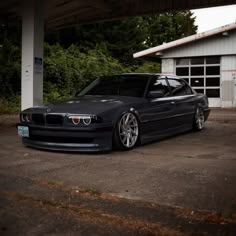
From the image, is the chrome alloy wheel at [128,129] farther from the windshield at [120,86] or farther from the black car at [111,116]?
the windshield at [120,86]

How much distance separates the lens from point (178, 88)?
8789 millimetres

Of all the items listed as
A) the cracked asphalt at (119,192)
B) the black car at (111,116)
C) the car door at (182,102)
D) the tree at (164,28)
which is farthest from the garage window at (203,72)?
the tree at (164,28)

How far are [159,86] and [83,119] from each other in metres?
2.36

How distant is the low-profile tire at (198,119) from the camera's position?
30.8ft

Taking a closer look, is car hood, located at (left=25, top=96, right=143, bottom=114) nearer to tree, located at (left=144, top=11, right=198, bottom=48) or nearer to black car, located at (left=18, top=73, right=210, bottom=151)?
black car, located at (left=18, top=73, right=210, bottom=151)

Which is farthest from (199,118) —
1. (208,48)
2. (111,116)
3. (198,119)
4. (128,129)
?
(208,48)

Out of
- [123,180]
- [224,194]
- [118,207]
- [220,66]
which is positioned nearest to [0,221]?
[118,207]

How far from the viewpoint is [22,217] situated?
11.2 ft

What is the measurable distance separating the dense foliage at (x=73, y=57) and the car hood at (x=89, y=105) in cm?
704

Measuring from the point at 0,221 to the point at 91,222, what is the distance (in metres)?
0.74

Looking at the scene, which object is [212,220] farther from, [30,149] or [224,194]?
[30,149]

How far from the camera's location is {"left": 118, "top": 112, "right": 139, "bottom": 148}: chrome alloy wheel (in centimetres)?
658

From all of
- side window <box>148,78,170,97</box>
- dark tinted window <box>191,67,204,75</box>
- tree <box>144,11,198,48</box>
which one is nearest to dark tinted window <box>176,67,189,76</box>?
dark tinted window <box>191,67,204,75</box>

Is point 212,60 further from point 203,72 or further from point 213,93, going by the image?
point 213,93
